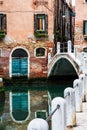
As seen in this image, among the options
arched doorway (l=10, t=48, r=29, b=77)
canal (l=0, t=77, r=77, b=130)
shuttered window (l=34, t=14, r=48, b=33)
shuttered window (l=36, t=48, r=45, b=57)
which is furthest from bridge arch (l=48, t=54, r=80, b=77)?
shuttered window (l=34, t=14, r=48, b=33)

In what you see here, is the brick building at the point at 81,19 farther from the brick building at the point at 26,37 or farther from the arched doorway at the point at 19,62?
the arched doorway at the point at 19,62

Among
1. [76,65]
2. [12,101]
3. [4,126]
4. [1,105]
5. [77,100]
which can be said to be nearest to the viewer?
[77,100]

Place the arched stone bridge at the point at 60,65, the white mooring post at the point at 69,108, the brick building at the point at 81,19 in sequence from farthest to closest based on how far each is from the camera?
the brick building at the point at 81,19 → the arched stone bridge at the point at 60,65 → the white mooring post at the point at 69,108

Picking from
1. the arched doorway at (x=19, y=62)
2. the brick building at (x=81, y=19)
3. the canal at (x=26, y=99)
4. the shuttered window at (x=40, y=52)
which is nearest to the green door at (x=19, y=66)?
the arched doorway at (x=19, y=62)

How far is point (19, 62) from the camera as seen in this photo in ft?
93.1

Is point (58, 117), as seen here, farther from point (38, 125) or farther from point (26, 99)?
point (26, 99)

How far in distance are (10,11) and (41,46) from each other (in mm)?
3280

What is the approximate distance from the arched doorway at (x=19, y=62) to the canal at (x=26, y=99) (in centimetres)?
66

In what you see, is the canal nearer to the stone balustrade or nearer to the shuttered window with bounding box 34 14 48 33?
the shuttered window with bounding box 34 14 48 33

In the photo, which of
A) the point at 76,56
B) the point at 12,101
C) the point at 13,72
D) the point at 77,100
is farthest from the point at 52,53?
the point at 77,100

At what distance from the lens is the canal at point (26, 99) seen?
15133 millimetres

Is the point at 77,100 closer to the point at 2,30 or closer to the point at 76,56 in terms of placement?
the point at 76,56

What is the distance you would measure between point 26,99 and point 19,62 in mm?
6946

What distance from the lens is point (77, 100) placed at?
873 centimetres
